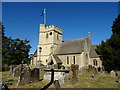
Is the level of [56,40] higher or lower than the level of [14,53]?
higher

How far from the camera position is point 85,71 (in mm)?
14867

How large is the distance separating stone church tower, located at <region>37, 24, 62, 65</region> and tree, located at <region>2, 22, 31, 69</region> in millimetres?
4571

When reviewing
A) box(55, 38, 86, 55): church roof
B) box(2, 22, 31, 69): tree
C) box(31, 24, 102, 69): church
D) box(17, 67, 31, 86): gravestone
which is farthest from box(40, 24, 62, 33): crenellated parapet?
box(17, 67, 31, 86): gravestone

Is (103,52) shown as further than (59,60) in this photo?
No

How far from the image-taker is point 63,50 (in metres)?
25.6

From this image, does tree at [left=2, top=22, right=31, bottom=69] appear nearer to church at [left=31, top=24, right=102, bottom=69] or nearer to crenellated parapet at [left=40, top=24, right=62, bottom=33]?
church at [left=31, top=24, right=102, bottom=69]

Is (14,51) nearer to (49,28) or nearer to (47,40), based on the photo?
(47,40)

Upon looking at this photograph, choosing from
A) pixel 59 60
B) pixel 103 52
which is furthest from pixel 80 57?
pixel 103 52

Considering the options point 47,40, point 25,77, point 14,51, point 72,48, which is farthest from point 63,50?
point 25,77

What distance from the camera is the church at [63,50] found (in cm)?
2305

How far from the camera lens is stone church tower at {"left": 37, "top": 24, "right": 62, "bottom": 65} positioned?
26.9 metres

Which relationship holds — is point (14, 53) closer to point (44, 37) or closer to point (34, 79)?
point (44, 37)

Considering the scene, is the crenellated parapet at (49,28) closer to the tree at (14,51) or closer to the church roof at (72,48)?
the church roof at (72,48)

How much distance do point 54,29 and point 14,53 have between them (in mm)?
12082
